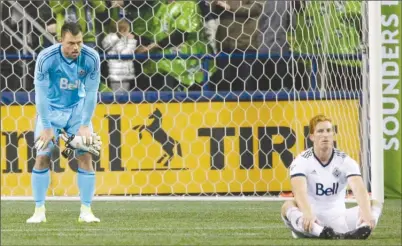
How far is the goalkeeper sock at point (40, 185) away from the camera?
31.2 ft

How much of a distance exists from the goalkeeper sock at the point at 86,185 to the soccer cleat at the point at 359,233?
7.89ft

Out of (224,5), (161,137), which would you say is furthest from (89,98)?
(224,5)

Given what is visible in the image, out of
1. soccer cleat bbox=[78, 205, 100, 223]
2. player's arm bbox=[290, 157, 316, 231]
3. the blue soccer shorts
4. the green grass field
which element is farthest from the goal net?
player's arm bbox=[290, 157, 316, 231]

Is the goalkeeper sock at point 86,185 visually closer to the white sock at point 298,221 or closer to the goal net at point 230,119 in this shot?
the white sock at point 298,221

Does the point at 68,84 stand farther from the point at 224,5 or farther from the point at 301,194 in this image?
the point at 224,5

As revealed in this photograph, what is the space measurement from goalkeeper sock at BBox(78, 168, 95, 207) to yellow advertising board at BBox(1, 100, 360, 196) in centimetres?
253

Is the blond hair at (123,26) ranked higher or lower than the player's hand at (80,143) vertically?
higher

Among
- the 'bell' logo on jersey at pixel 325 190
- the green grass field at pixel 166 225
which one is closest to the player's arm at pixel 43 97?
the green grass field at pixel 166 225

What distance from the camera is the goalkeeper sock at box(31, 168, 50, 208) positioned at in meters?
9.52

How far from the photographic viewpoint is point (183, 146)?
480 inches

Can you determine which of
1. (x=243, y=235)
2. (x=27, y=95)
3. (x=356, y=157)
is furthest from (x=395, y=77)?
(x=243, y=235)

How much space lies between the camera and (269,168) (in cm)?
1218

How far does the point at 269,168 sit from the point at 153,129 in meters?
1.13

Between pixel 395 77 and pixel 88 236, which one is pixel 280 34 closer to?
pixel 395 77
